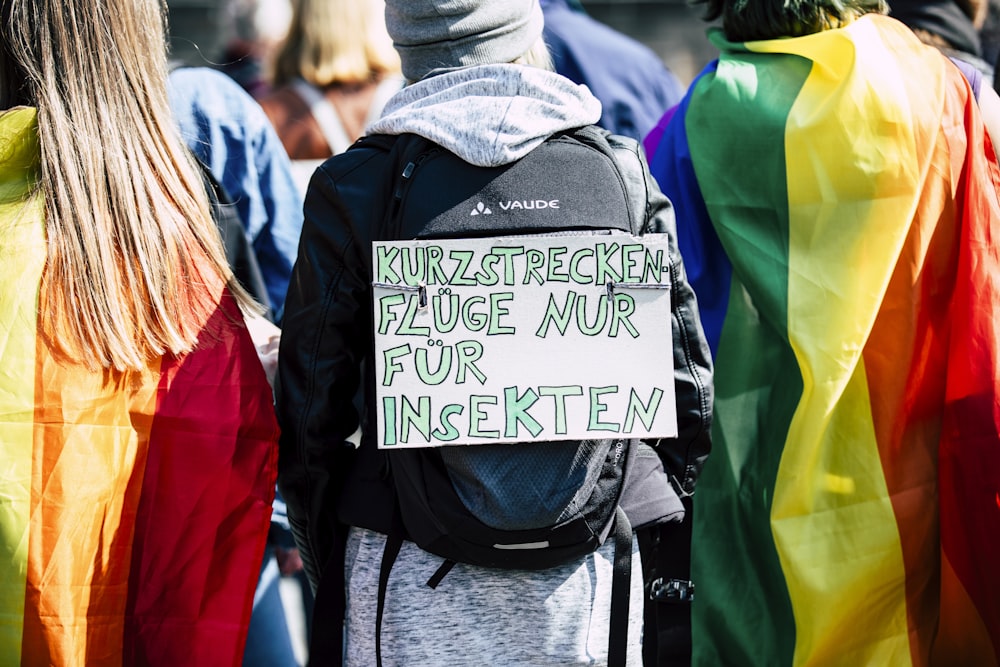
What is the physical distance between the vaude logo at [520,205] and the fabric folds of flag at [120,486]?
544mm

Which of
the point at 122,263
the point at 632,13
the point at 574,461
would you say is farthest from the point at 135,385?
the point at 632,13

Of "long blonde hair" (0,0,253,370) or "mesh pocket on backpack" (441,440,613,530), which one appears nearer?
"mesh pocket on backpack" (441,440,613,530)

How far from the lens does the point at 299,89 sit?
3.73 metres

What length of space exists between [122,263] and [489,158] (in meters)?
0.68

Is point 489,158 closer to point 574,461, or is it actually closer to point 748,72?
point 574,461

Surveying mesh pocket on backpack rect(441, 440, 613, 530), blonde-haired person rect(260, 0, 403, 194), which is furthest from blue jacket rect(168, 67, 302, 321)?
mesh pocket on backpack rect(441, 440, 613, 530)

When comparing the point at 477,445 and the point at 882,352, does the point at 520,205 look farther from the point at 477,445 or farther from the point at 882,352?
the point at 882,352

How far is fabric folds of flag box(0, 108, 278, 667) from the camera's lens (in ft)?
6.24

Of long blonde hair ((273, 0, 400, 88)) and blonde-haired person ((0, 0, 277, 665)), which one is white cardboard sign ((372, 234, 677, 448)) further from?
long blonde hair ((273, 0, 400, 88))

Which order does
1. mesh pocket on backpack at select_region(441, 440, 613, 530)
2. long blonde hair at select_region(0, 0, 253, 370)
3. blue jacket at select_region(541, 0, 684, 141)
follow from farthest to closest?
blue jacket at select_region(541, 0, 684, 141) < long blonde hair at select_region(0, 0, 253, 370) < mesh pocket on backpack at select_region(441, 440, 613, 530)

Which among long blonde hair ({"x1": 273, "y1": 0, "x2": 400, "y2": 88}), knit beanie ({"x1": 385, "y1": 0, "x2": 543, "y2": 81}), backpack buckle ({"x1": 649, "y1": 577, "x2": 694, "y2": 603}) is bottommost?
backpack buckle ({"x1": 649, "y1": 577, "x2": 694, "y2": 603})

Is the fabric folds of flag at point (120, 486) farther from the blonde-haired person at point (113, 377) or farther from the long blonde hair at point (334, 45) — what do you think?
the long blonde hair at point (334, 45)

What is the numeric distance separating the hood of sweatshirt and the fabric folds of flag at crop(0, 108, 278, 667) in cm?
52

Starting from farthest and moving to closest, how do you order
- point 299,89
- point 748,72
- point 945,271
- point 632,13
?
point 632,13
point 299,89
point 748,72
point 945,271
